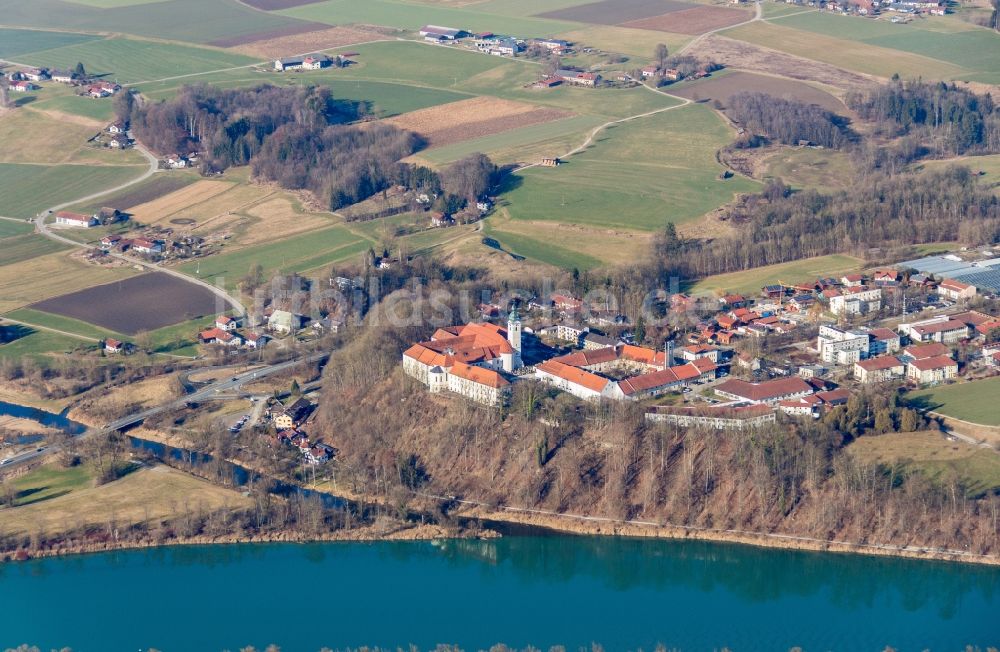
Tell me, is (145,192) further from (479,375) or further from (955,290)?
(955,290)

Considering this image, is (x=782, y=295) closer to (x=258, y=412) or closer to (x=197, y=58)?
(x=258, y=412)

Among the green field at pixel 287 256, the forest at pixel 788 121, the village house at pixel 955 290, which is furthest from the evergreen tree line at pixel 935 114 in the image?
the green field at pixel 287 256

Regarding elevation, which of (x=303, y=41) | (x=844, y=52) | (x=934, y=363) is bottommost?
(x=934, y=363)

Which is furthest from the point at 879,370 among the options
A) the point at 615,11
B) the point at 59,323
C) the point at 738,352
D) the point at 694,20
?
the point at 615,11

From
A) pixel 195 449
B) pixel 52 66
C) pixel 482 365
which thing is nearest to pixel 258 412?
pixel 195 449

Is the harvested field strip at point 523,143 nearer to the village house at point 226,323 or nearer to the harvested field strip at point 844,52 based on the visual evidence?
the harvested field strip at point 844,52

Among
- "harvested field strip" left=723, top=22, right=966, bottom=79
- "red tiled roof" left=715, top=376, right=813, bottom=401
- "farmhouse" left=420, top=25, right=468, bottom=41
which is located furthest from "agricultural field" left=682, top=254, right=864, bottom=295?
"farmhouse" left=420, top=25, right=468, bottom=41
